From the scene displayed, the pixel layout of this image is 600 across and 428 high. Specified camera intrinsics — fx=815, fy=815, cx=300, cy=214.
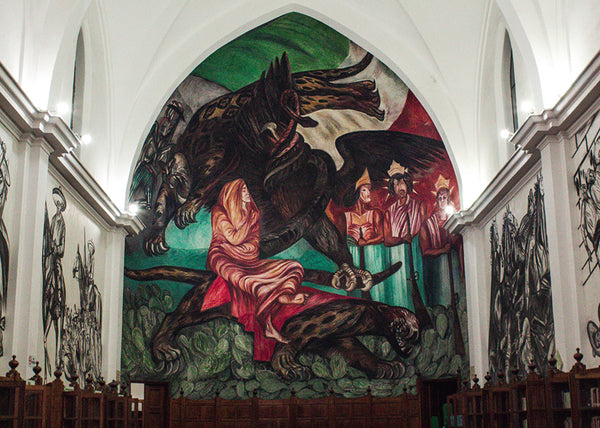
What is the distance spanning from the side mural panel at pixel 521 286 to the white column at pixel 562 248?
54cm

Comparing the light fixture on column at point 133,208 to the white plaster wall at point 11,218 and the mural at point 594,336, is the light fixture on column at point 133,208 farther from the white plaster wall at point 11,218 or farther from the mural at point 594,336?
the mural at point 594,336

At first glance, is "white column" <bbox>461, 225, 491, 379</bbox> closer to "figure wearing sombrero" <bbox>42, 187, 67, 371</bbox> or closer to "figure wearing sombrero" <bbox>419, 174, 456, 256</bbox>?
"figure wearing sombrero" <bbox>419, 174, 456, 256</bbox>

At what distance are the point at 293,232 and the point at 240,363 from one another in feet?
10.6

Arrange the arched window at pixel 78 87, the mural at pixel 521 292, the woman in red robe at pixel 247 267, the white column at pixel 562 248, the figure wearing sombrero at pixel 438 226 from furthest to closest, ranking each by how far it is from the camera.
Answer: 1. the figure wearing sombrero at pixel 438 226
2. the woman in red robe at pixel 247 267
3. the arched window at pixel 78 87
4. the mural at pixel 521 292
5. the white column at pixel 562 248

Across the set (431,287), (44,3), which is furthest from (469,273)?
(44,3)

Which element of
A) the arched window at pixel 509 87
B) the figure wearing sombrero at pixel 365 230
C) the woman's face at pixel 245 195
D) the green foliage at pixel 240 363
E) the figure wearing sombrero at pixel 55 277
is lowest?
the green foliage at pixel 240 363

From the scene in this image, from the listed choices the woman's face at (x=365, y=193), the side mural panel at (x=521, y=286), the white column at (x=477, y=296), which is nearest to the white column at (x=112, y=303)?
the woman's face at (x=365, y=193)

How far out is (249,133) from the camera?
19.4 metres

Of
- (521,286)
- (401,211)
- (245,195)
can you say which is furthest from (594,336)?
(245,195)

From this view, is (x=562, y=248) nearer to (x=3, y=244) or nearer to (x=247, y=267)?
(x=3, y=244)

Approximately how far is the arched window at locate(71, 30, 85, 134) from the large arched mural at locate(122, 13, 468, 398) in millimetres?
2898

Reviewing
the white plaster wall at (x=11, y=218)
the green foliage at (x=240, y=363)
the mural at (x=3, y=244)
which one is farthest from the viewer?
the green foliage at (x=240, y=363)

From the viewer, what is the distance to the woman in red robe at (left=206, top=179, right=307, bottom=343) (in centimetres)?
1848

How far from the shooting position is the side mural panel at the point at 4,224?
10945 mm
